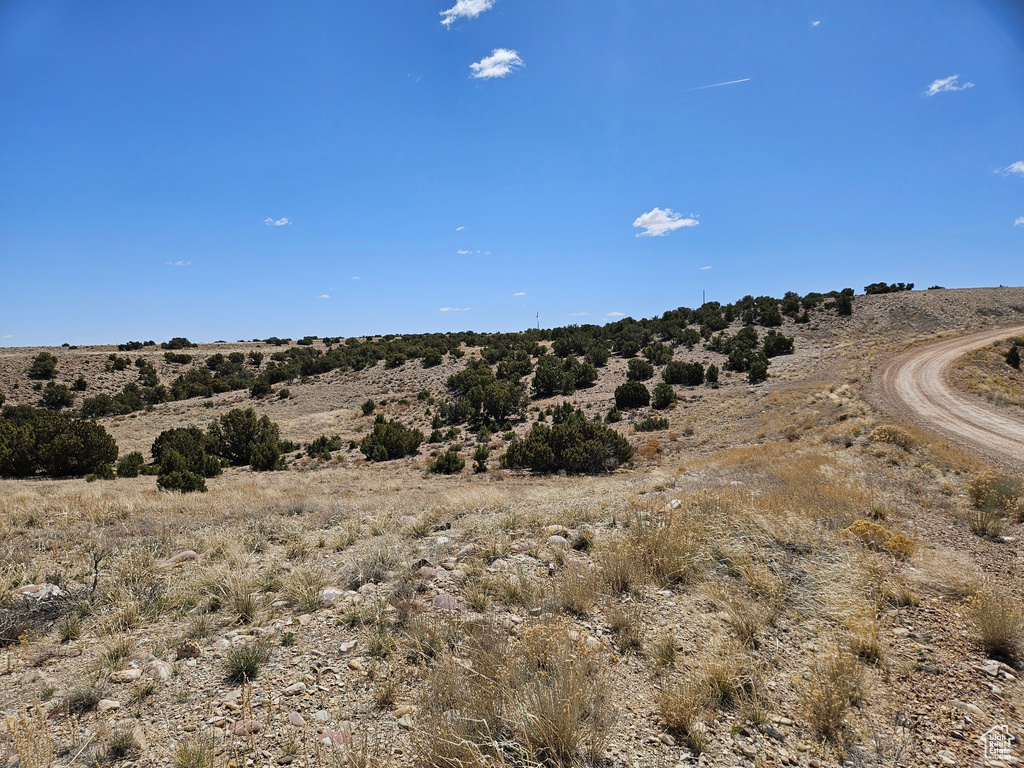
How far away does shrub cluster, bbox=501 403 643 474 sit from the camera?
54.7 feet

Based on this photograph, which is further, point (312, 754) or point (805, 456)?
point (805, 456)

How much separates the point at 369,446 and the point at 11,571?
16.9 meters

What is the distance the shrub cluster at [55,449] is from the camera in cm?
1664

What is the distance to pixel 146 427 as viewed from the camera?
28.9 metres

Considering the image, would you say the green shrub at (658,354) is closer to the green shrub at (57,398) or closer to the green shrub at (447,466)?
the green shrub at (447,466)

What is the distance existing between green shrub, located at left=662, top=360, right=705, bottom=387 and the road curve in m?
9.37

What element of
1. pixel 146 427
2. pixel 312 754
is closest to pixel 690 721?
pixel 312 754

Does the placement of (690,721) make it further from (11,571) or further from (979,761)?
(11,571)

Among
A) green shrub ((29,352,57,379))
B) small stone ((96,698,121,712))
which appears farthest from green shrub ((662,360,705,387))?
green shrub ((29,352,57,379))

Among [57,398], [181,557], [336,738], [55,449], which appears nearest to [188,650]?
[336,738]

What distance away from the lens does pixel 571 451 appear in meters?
16.6

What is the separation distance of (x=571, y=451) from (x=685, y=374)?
17.4m

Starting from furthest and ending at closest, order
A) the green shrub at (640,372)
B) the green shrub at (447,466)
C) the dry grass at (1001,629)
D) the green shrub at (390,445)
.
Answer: the green shrub at (640,372) → the green shrub at (390,445) → the green shrub at (447,466) → the dry grass at (1001,629)

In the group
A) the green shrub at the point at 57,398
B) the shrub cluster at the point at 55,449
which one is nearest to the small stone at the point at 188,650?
the shrub cluster at the point at 55,449
